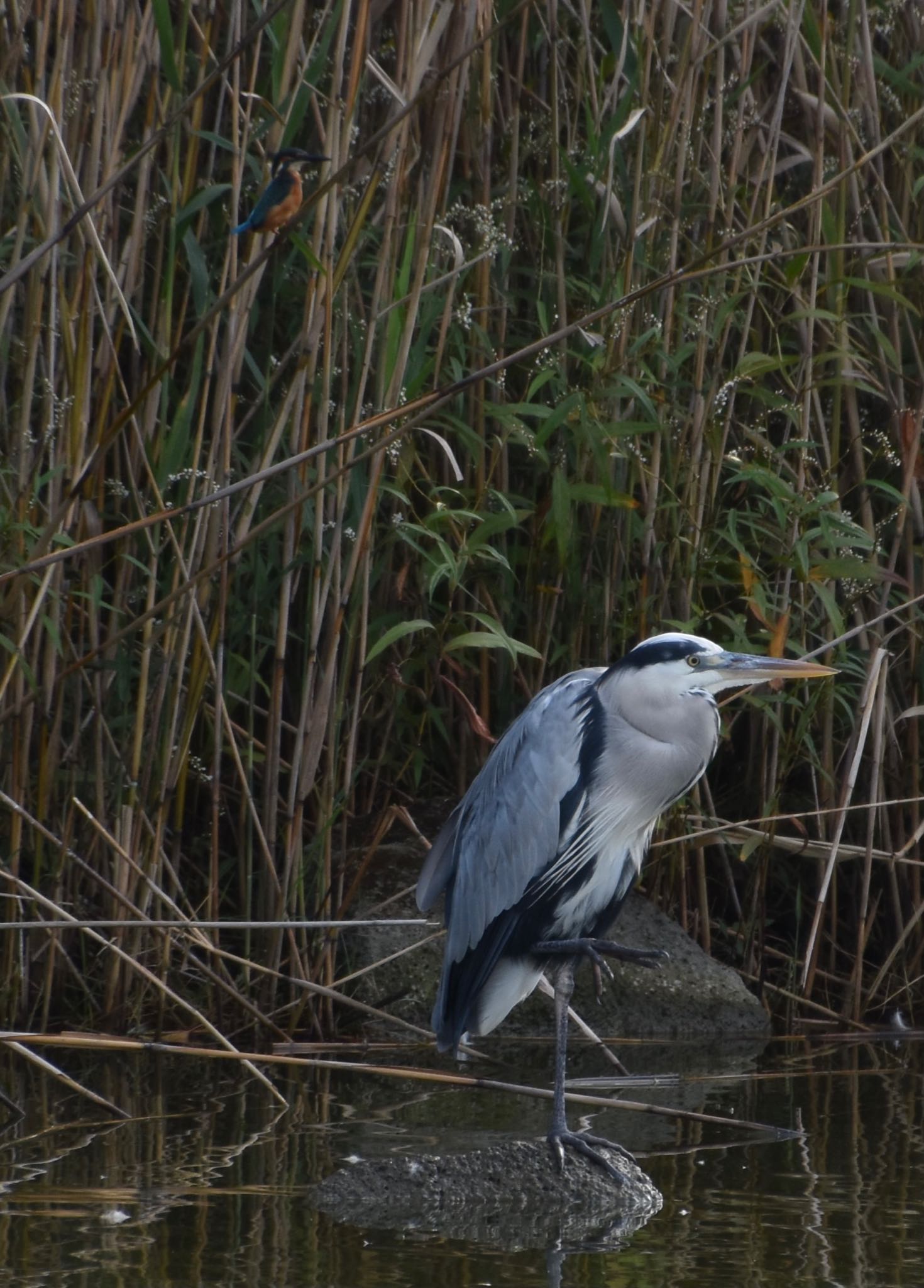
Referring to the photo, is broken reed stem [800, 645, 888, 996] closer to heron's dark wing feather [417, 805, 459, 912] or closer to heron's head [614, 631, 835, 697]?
heron's head [614, 631, 835, 697]

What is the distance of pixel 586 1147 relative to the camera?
2.67 meters

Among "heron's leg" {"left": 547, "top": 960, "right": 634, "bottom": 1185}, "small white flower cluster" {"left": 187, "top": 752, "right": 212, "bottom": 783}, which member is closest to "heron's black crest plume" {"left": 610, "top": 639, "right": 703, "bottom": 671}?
"heron's leg" {"left": 547, "top": 960, "right": 634, "bottom": 1185}

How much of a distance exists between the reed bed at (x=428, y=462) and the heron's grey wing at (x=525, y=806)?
180mm

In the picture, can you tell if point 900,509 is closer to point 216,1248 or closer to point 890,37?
point 890,37

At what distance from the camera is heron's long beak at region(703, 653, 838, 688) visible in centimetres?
285

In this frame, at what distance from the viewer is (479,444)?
3434 millimetres

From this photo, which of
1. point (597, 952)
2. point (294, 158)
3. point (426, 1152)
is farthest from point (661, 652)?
point (294, 158)

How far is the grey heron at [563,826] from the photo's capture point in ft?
9.91

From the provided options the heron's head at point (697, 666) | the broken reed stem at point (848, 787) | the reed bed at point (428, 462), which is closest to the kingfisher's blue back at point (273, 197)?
the reed bed at point (428, 462)

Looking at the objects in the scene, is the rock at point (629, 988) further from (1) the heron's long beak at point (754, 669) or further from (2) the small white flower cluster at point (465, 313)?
(2) the small white flower cluster at point (465, 313)

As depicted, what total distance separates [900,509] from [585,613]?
74cm

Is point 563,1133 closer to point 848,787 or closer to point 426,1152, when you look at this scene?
point 426,1152

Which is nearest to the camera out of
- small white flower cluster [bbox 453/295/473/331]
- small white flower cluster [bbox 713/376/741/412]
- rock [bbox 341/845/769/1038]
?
small white flower cluster [bbox 453/295/473/331]

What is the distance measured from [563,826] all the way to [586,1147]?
63 centimetres
